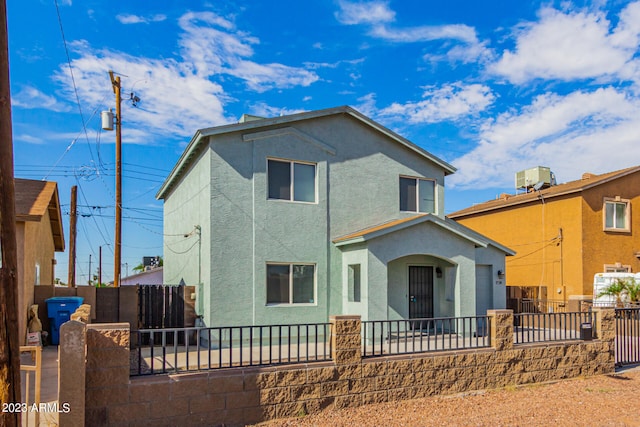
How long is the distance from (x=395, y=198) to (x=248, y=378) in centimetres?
849

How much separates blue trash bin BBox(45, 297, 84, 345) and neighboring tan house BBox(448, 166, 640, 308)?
16.3 meters

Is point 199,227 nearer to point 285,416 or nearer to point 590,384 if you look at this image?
point 285,416

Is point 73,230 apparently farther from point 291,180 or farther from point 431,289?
point 431,289

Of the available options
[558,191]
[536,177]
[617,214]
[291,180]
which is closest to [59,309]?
[291,180]

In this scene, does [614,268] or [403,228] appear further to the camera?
[614,268]

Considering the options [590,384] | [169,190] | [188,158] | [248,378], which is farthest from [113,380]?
[169,190]

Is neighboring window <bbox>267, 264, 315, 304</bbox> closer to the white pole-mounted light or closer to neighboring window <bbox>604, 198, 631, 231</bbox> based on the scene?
the white pole-mounted light

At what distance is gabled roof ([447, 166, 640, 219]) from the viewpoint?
792 inches

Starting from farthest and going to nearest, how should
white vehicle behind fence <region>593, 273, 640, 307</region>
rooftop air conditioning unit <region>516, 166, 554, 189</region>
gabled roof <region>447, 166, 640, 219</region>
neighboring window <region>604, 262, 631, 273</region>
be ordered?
rooftop air conditioning unit <region>516, 166, 554, 189</region>, neighboring window <region>604, 262, 631, 273</region>, gabled roof <region>447, 166, 640, 219</region>, white vehicle behind fence <region>593, 273, 640, 307</region>

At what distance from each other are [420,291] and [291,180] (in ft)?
16.5

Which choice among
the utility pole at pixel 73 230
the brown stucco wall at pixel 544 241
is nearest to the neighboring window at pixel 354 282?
the brown stucco wall at pixel 544 241

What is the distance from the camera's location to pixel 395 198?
1484 cm

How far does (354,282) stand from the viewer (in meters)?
13.5

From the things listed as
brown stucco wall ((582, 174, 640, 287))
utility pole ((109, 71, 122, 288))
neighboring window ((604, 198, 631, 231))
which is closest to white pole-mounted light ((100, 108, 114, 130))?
utility pole ((109, 71, 122, 288))
